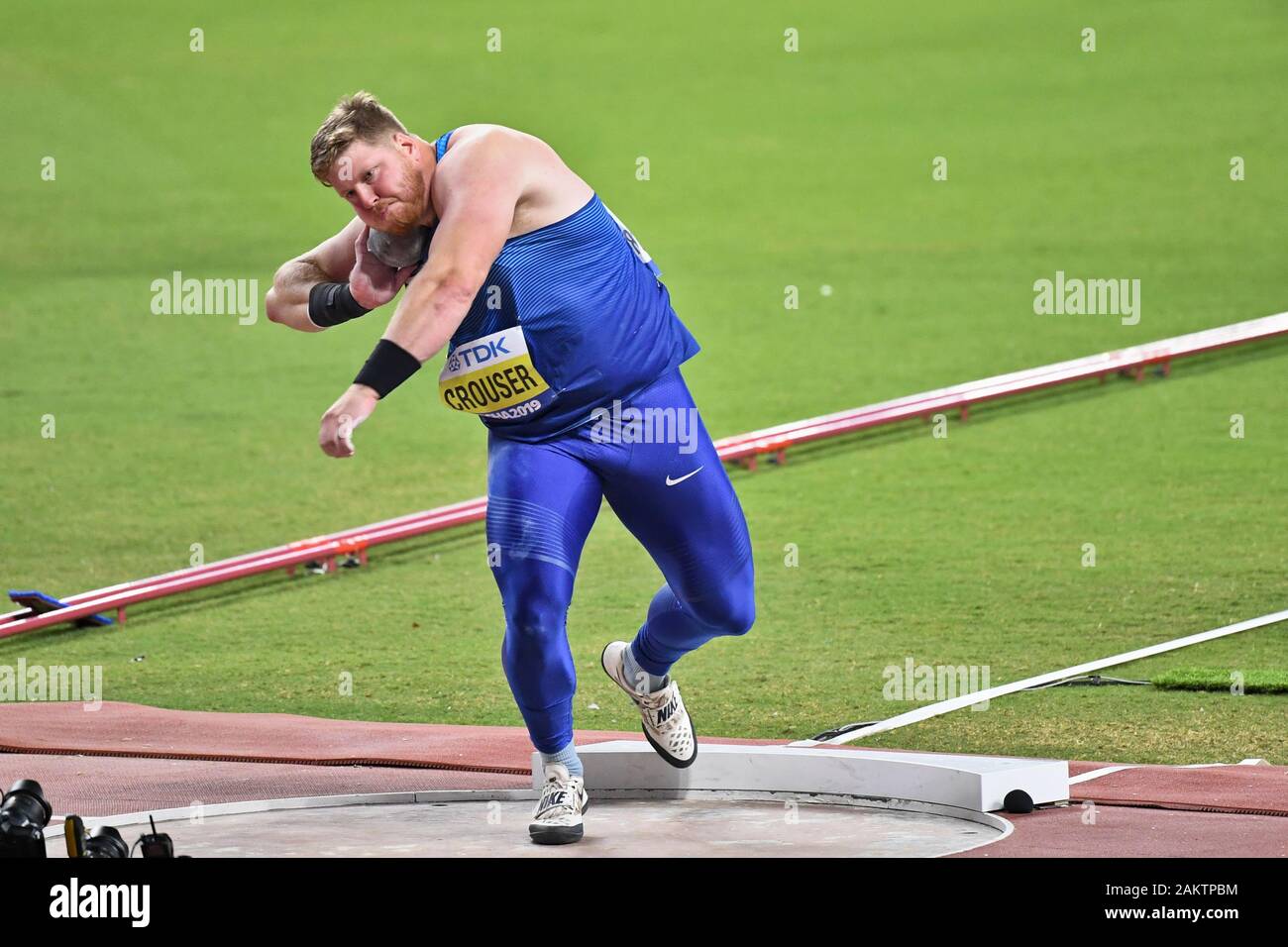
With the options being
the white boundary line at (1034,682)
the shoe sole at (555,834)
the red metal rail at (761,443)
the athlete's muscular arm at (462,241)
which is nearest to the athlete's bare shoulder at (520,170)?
the athlete's muscular arm at (462,241)

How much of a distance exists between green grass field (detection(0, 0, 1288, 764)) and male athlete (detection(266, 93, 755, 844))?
6.41 ft

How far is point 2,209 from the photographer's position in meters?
15.9

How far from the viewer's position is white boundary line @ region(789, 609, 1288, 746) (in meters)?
6.40

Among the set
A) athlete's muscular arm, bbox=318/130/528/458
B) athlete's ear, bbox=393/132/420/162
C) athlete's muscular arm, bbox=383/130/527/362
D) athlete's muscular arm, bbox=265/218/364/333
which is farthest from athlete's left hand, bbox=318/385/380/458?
athlete's muscular arm, bbox=265/218/364/333

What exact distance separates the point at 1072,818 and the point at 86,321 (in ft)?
34.5

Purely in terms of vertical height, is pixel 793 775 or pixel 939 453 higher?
pixel 939 453

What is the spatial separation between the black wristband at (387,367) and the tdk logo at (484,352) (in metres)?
0.43

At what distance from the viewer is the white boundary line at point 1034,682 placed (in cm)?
A: 640

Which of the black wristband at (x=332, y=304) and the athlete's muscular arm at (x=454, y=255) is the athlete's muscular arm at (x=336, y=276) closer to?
the black wristband at (x=332, y=304)

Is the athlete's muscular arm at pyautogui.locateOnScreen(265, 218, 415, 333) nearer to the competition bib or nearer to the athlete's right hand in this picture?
A: the athlete's right hand

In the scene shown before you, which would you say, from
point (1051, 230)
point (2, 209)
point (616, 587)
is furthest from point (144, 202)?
point (616, 587)

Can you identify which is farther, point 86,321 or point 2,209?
point 2,209

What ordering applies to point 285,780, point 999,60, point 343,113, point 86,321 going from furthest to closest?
point 999,60, point 86,321, point 285,780, point 343,113

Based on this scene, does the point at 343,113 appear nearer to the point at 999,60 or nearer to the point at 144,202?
the point at 144,202
